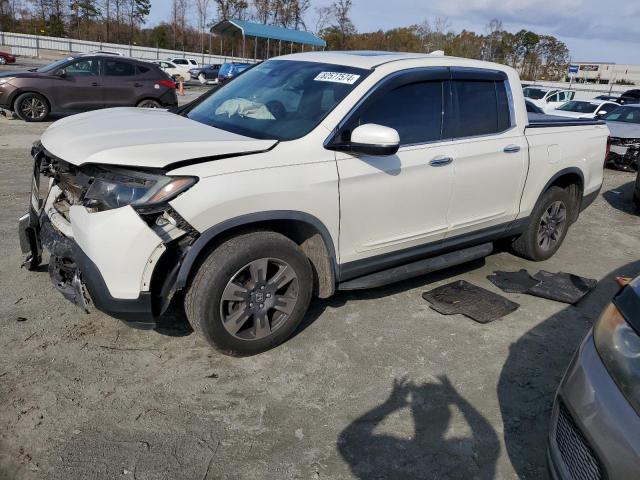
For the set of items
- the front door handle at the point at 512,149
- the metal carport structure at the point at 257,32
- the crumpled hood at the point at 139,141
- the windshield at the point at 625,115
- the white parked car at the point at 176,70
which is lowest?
the front door handle at the point at 512,149

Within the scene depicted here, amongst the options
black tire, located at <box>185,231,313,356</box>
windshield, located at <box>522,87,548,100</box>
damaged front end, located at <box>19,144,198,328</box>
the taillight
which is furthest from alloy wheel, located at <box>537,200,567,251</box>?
windshield, located at <box>522,87,548,100</box>

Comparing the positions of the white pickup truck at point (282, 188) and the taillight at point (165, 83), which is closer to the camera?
the white pickup truck at point (282, 188)

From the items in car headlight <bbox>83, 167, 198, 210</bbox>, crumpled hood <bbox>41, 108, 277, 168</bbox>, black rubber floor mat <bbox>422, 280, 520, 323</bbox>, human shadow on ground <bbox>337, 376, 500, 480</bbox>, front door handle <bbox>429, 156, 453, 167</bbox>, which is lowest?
human shadow on ground <bbox>337, 376, 500, 480</bbox>

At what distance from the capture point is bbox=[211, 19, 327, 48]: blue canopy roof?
35906mm

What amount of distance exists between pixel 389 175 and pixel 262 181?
3.23ft

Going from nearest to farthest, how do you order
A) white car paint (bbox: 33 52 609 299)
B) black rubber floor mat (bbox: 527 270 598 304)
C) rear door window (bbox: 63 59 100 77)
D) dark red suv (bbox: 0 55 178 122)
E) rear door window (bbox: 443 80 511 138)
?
white car paint (bbox: 33 52 609 299) → rear door window (bbox: 443 80 511 138) → black rubber floor mat (bbox: 527 270 598 304) → dark red suv (bbox: 0 55 178 122) → rear door window (bbox: 63 59 100 77)

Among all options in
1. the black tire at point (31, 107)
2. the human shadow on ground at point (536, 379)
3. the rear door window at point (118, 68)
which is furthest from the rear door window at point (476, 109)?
the rear door window at point (118, 68)

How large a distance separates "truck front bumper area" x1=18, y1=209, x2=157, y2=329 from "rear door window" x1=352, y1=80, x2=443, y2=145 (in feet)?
5.91

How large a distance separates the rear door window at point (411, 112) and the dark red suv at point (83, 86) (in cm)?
1119

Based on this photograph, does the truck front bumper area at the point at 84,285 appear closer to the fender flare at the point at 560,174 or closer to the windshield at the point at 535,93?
the fender flare at the point at 560,174

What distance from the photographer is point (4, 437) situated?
2.60 m

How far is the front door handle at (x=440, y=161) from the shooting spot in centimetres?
391

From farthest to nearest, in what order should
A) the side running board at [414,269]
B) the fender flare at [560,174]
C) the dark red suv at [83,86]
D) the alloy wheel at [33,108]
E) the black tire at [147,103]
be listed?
the black tire at [147,103]
the alloy wheel at [33,108]
the dark red suv at [83,86]
the fender flare at [560,174]
the side running board at [414,269]

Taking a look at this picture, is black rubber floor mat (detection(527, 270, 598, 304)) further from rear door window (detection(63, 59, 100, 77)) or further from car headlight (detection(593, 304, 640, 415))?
rear door window (detection(63, 59, 100, 77))
